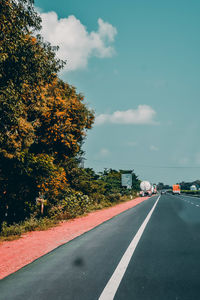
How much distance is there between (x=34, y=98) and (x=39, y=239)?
5.77 metres

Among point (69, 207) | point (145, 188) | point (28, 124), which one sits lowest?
point (69, 207)

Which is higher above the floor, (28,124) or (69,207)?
(28,124)

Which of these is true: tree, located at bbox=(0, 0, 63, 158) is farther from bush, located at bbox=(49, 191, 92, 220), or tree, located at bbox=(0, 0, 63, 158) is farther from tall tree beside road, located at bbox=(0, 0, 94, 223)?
bush, located at bbox=(49, 191, 92, 220)

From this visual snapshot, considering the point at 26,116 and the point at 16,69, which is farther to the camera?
the point at 26,116

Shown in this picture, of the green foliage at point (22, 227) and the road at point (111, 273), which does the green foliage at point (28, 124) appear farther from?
the road at point (111, 273)

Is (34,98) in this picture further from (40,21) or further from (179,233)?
(179,233)

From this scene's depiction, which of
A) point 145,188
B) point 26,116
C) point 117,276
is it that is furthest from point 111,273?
point 145,188

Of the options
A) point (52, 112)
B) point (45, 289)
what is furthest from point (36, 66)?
point (45, 289)

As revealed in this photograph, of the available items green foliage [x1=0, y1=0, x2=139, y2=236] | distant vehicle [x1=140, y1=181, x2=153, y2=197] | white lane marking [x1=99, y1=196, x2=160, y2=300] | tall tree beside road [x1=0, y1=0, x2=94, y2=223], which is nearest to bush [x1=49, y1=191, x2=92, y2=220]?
green foliage [x1=0, y1=0, x2=139, y2=236]

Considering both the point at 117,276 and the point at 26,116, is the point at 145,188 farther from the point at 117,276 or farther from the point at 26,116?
the point at 117,276

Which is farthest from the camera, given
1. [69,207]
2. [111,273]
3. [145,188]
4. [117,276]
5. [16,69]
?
[145,188]

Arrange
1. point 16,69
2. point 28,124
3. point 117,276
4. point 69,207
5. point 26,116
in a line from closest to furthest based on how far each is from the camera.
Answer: point 117,276, point 16,69, point 28,124, point 26,116, point 69,207

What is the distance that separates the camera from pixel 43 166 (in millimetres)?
12180

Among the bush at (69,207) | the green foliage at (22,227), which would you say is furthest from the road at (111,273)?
the bush at (69,207)
